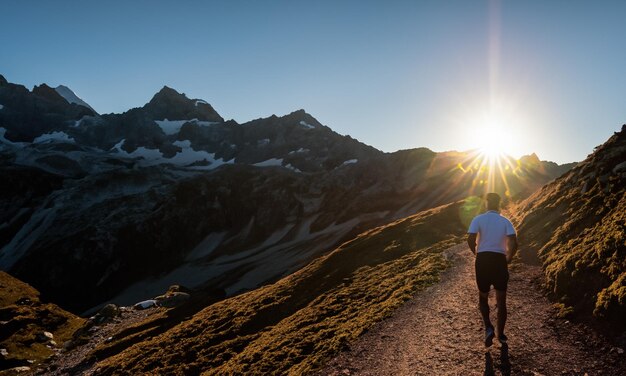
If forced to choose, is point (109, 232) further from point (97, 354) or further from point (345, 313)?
point (345, 313)

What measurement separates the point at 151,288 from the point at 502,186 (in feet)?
462

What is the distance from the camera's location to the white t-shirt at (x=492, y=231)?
12.4m

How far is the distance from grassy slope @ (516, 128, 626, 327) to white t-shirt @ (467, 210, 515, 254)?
13.6 feet

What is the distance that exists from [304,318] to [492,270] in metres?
14.7

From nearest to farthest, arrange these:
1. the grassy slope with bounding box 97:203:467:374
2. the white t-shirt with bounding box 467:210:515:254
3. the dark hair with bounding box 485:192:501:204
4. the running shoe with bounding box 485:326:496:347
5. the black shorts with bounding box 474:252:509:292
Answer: the black shorts with bounding box 474:252:509:292, the white t-shirt with bounding box 467:210:515:254, the running shoe with bounding box 485:326:496:347, the dark hair with bounding box 485:192:501:204, the grassy slope with bounding box 97:203:467:374

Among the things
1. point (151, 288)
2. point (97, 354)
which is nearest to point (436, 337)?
point (97, 354)

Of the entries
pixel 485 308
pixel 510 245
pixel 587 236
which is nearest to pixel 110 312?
pixel 485 308

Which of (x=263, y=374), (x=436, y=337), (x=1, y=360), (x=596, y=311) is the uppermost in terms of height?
(x=596, y=311)

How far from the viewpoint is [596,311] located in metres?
13.3

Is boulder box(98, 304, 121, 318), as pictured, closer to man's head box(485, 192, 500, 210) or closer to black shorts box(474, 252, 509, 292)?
black shorts box(474, 252, 509, 292)

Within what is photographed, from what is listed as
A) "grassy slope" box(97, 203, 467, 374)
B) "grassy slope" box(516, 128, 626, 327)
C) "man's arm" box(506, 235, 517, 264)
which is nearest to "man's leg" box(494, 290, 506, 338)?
"man's arm" box(506, 235, 517, 264)

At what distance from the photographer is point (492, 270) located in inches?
488

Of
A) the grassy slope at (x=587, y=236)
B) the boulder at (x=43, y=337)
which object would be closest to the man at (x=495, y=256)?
the grassy slope at (x=587, y=236)

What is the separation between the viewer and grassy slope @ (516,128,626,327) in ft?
47.0
